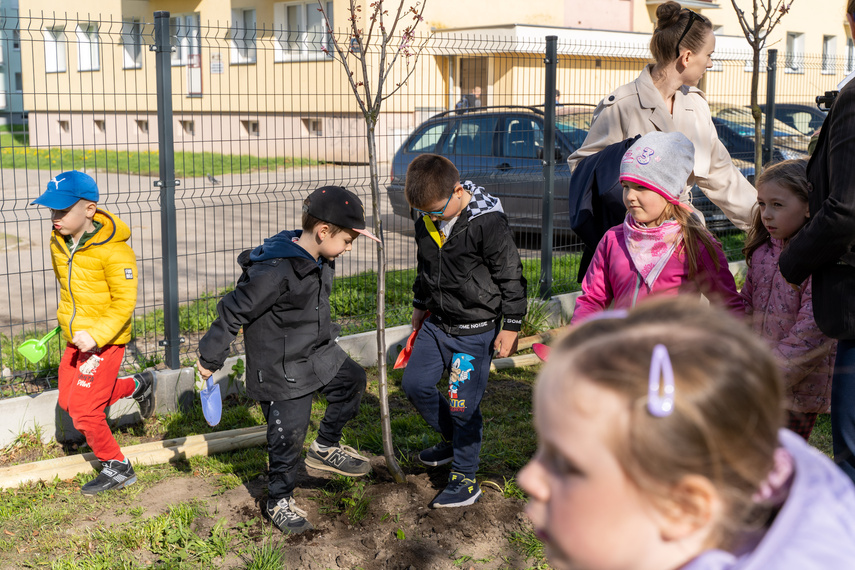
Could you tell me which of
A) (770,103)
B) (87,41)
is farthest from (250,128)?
(770,103)

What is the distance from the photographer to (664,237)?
3215 mm

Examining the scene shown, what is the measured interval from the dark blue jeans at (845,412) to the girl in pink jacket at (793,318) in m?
0.66

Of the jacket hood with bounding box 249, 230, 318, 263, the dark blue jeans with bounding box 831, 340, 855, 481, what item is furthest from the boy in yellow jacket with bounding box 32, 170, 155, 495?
the dark blue jeans with bounding box 831, 340, 855, 481

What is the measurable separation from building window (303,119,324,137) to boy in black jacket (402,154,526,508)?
7.69 ft

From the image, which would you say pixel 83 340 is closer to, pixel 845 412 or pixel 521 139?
pixel 845 412

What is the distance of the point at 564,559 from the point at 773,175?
2.63 meters

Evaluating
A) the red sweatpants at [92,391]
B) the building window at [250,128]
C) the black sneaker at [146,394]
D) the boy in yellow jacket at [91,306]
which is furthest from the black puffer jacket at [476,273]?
the building window at [250,128]

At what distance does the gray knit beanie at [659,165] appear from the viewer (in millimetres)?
3150

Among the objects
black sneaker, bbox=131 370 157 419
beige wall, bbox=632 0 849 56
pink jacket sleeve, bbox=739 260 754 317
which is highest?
beige wall, bbox=632 0 849 56

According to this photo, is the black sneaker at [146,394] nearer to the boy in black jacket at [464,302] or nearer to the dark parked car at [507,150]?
the boy in black jacket at [464,302]

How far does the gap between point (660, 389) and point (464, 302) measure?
2.98 metres

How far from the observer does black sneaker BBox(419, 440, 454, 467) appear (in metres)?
4.31

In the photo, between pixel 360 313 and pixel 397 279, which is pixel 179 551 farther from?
pixel 397 279

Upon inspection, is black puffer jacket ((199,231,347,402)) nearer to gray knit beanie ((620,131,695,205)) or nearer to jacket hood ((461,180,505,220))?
jacket hood ((461,180,505,220))
